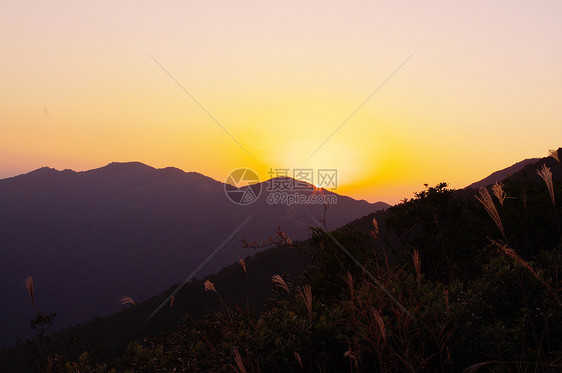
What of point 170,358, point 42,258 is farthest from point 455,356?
point 42,258

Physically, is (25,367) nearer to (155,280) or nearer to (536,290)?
(536,290)

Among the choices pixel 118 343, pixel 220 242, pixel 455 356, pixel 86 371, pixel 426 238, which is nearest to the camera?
pixel 455 356

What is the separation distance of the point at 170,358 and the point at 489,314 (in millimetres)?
4463

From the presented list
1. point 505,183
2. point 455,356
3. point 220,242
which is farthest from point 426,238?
point 220,242

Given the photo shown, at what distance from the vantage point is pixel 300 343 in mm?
4273

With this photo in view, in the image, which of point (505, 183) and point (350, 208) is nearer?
point (505, 183)

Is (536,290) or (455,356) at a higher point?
(536,290)

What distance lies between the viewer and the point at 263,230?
184750 millimetres

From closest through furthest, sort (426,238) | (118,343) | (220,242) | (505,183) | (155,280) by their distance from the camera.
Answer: (426,238)
(505,183)
(118,343)
(155,280)
(220,242)

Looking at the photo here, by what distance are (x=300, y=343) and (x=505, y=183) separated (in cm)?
→ 1477

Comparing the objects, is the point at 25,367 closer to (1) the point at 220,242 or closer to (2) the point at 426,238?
(2) the point at 426,238

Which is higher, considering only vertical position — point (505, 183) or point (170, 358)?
point (505, 183)

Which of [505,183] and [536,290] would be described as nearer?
[536,290]

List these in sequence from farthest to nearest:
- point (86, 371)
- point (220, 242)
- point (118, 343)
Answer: point (220, 242), point (118, 343), point (86, 371)
